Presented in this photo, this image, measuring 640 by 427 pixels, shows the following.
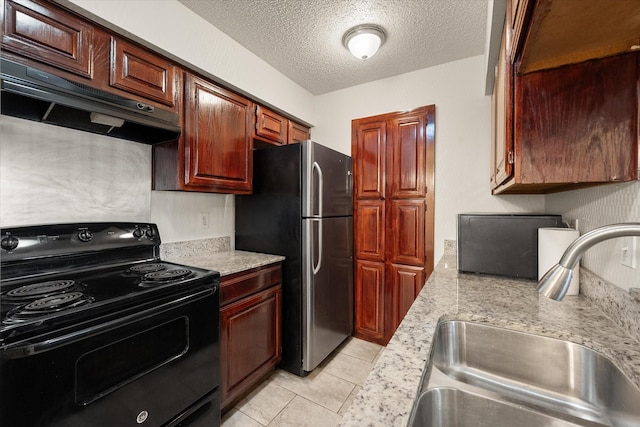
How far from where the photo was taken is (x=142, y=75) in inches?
58.4

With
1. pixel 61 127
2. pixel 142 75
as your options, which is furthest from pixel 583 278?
pixel 61 127

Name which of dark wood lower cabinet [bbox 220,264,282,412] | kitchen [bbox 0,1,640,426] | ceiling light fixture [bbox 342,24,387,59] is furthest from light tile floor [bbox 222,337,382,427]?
ceiling light fixture [bbox 342,24,387,59]

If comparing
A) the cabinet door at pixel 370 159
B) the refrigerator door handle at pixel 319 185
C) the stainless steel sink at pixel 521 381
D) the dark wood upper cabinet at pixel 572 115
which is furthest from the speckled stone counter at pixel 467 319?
the cabinet door at pixel 370 159

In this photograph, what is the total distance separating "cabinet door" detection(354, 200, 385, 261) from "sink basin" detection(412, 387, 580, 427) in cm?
186

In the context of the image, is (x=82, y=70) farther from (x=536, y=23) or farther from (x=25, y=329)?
(x=536, y=23)

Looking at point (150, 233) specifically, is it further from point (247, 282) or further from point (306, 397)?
→ point (306, 397)

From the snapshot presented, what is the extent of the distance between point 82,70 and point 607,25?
6.29ft

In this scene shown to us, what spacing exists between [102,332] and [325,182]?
1.60m

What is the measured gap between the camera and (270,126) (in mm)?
2365

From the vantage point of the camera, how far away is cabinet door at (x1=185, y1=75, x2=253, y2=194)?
1.72 meters

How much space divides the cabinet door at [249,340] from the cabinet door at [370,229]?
3.15ft

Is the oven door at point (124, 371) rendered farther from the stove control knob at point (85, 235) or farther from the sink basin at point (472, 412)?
the sink basin at point (472, 412)

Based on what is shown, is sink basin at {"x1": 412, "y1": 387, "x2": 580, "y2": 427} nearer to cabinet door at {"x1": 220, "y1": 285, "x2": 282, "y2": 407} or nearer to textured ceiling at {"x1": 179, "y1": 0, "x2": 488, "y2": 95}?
cabinet door at {"x1": 220, "y1": 285, "x2": 282, "y2": 407}

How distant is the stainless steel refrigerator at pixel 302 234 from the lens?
1999mm
